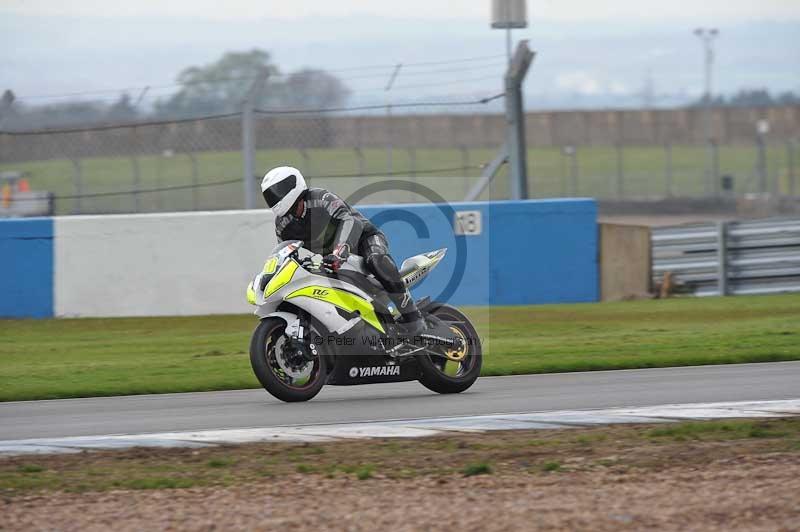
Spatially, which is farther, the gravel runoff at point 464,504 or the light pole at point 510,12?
the light pole at point 510,12

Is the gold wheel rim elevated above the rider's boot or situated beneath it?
situated beneath

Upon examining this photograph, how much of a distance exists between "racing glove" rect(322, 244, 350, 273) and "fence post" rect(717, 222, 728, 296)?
9.04 m

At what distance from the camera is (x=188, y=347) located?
1249cm

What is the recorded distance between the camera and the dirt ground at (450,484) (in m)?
5.34

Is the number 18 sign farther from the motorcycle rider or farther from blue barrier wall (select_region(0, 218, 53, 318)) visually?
the motorcycle rider

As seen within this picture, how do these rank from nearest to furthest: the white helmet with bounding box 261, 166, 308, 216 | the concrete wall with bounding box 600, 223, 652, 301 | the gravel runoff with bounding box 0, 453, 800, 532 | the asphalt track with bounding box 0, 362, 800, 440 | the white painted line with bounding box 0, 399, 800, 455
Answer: the gravel runoff with bounding box 0, 453, 800, 532 < the white painted line with bounding box 0, 399, 800, 455 < the asphalt track with bounding box 0, 362, 800, 440 < the white helmet with bounding box 261, 166, 308, 216 < the concrete wall with bounding box 600, 223, 652, 301

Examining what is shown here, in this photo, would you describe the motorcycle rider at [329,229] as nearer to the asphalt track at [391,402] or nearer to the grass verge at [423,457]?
the asphalt track at [391,402]

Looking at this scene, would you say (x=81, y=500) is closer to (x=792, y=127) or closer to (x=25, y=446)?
(x=25, y=446)

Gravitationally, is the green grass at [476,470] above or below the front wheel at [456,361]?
below

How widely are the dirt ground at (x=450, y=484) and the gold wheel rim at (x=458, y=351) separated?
177 centimetres

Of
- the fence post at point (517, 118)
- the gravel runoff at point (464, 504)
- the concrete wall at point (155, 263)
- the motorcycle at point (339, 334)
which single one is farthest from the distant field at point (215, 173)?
the gravel runoff at point (464, 504)

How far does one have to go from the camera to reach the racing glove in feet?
27.7

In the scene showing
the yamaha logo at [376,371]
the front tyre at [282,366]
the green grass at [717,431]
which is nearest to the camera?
the green grass at [717,431]

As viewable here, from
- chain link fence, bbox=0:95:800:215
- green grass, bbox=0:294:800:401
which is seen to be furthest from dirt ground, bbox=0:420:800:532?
chain link fence, bbox=0:95:800:215
